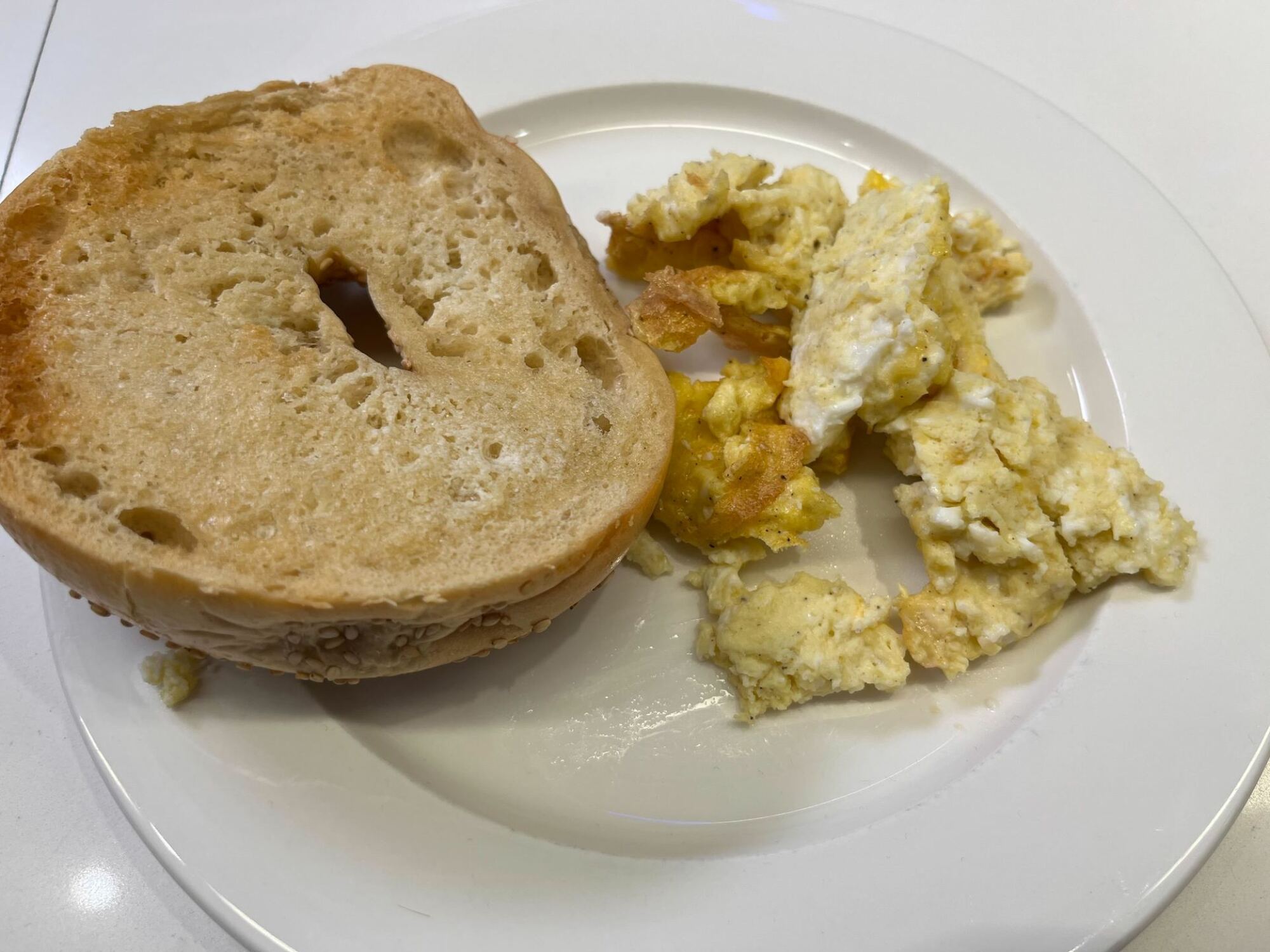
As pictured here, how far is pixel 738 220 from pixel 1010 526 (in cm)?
85

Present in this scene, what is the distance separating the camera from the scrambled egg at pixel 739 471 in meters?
1.52

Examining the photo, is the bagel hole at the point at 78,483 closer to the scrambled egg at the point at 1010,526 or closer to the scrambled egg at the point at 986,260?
the scrambled egg at the point at 1010,526

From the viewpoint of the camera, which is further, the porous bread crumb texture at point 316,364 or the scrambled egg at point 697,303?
the scrambled egg at point 697,303

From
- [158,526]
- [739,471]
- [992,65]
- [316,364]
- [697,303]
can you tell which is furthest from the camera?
[992,65]

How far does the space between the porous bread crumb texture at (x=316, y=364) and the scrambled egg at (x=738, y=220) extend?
178mm

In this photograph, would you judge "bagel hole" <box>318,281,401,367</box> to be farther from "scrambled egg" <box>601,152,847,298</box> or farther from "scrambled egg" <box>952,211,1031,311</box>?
"scrambled egg" <box>952,211,1031,311</box>

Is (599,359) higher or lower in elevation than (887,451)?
higher

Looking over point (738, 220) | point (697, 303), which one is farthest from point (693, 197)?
point (697, 303)

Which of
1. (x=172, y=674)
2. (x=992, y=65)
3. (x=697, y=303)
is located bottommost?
(x=172, y=674)

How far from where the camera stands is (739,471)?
60.2 inches

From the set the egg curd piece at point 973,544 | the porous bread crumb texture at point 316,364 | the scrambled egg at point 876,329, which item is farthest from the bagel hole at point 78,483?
the egg curd piece at point 973,544

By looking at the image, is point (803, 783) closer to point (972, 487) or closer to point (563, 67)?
point (972, 487)

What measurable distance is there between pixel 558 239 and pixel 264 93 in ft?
2.18

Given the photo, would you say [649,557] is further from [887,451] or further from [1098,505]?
[1098,505]
